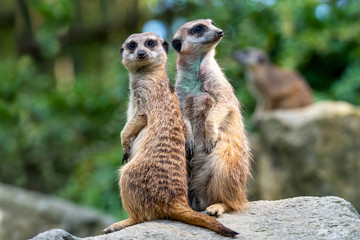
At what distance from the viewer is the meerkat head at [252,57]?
9102mm

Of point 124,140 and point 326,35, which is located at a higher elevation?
point 326,35

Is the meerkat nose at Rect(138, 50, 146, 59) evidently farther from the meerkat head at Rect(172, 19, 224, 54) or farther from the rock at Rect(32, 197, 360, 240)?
the rock at Rect(32, 197, 360, 240)

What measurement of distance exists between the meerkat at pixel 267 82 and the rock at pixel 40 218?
4.40m

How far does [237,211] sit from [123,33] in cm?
803

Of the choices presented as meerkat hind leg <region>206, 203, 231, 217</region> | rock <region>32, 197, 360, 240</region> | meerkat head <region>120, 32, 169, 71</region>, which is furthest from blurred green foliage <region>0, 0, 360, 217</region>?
rock <region>32, 197, 360, 240</region>

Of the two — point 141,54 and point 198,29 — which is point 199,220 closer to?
point 141,54

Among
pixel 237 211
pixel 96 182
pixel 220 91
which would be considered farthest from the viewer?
pixel 96 182

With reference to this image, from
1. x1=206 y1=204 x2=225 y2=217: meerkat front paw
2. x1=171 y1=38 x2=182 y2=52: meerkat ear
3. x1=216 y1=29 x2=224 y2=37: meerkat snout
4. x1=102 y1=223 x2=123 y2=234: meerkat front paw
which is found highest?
x1=171 y1=38 x2=182 y2=52: meerkat ear

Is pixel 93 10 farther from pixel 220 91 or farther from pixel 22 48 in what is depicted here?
pixel 220 91

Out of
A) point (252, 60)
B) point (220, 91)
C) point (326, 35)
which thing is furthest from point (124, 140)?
point (252, 60)

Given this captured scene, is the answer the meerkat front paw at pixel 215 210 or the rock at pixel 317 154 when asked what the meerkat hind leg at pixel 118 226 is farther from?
the rock at pixel 317 154

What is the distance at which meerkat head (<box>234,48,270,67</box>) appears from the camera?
9.10 meters

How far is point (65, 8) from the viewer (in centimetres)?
937

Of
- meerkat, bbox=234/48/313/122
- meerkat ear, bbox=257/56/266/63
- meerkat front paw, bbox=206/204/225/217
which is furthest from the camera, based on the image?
meerkat ear, bbox=257/56/266/63
